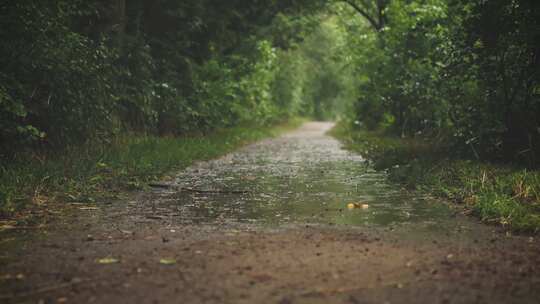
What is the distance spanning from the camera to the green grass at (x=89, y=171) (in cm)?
702

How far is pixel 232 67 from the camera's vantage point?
69.6 feet

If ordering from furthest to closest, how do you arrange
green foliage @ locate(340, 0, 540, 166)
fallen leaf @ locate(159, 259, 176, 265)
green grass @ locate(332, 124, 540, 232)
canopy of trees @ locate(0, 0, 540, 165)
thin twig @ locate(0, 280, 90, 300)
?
green foliage @ locate(340, 0, 540, 166) < canopy of trees @ locate(0, 0, 540, 165) < green grass @ locate(332, 124, 540, 232) < fallen leaf @ locate(159, 259, 176, 265) < thin twig @ locate(0, 280, 90, 300)

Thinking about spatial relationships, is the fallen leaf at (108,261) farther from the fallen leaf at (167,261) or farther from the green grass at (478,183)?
the green grass at (478,183)

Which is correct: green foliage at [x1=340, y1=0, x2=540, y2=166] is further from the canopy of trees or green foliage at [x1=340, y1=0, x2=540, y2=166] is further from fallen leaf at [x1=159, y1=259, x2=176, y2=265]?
fallen leaf at [x1=159, y1=259, x2=176, y2=265]

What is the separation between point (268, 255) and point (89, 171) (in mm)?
4966

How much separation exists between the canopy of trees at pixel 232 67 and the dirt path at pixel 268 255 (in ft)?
10.3

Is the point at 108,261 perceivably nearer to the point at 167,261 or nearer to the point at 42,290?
the point at 167,261

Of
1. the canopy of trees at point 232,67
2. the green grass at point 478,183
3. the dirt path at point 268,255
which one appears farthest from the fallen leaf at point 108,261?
the canopy of trees at point 232,67

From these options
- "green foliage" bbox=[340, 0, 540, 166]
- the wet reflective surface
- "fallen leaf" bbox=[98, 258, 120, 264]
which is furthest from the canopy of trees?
"fallen leaf" bbox=[98, 258, 120, 264]

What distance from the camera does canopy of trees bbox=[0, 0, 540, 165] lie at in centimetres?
921

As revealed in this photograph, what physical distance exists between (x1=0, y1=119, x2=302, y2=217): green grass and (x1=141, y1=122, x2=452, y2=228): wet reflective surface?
575mm

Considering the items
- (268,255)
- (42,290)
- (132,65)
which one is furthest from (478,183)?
(132,65)

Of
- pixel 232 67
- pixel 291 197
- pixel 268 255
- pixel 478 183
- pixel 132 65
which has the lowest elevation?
pixel 291 197

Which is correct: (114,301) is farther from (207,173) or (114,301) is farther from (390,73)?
(390,73)
